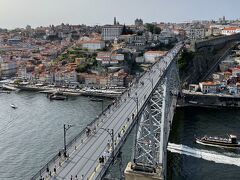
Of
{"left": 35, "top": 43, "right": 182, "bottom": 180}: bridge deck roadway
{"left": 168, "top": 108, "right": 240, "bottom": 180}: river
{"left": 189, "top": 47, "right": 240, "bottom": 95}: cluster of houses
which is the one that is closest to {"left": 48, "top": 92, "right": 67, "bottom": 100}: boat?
{"left": 168, "top": 108, "right": 240, "bottom": 180}: river

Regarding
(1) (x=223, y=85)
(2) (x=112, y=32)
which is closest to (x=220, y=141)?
(1) (x=223, y=85)

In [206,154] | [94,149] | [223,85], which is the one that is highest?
[94,149]

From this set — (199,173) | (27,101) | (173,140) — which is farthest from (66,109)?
(199,173)

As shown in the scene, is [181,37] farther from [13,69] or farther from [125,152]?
[125,152]

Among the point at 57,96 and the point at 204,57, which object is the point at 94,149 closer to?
the point at 57,96

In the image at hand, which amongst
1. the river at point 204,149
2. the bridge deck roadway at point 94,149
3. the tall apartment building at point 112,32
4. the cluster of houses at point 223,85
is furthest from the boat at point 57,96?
the tall apartment building at point 112,32

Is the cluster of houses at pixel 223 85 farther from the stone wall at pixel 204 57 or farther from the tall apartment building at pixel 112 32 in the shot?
the tall apartment building at pixel 112 32

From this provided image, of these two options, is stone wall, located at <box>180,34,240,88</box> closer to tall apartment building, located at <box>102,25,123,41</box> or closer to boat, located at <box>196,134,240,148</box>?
boat, located at <box>196,134,240,148</box>
